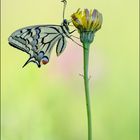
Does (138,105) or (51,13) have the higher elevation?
(51,13)

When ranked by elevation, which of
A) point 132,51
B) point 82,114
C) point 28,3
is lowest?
point 82,114

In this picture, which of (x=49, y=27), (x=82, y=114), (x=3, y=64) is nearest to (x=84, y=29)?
(x=49, y=27)

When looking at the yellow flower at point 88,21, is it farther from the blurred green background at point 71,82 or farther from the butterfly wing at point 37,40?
the blurred green background at point 71,82

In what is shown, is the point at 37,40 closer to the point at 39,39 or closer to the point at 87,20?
the point at 39,39

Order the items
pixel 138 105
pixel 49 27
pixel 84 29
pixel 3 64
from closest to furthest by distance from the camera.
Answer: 1. pixel 84 29
2. pixel 49 27
3. pixel 138 105
4. pixel 3 64

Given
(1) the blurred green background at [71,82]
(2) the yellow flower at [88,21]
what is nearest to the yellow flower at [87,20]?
(2) the yellow flower at [88,21]

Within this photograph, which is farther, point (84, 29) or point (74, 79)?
→ point (74, 79)

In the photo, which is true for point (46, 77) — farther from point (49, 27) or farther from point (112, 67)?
point (49, 27)
